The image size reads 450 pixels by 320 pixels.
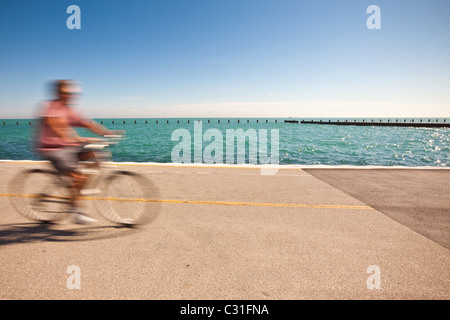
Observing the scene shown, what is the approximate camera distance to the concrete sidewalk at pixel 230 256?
245 cm

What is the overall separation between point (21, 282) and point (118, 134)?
2.25m

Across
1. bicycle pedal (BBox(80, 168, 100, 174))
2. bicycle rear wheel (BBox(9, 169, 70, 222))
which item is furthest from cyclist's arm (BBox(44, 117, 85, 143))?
bicycle rear wheel (BBox(9, 169, 70, 222))

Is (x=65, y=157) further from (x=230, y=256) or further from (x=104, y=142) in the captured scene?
(x=230, y=256)

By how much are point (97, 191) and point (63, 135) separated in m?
1.02

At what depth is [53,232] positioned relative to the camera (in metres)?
3.61

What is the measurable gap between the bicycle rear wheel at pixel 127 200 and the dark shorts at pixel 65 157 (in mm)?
502

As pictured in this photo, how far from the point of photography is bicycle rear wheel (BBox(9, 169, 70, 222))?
12.3 ft

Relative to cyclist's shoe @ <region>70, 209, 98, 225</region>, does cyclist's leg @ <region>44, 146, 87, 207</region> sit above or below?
above

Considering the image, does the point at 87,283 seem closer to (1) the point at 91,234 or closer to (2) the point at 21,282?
(2) the point at 21,282

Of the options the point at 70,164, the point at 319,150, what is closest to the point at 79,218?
the point at 70,164

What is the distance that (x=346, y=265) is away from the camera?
290cm

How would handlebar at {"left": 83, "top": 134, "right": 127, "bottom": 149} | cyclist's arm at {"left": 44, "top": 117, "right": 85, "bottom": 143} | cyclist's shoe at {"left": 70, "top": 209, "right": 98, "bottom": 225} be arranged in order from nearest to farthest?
cyclist's arm at {"left": 44, "top": 117, "right": 85, "bottom": 143} < handlebar at {"left": 83, "top": 134, "right": 127, "bottom": 149} < cyclist's shoe at {"left": 70, "top": 209, "right": 98, "bottom": 225}

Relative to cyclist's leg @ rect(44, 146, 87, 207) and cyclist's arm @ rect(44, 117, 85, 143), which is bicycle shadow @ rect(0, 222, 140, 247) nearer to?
cyclist's leg @ rect(44, 146, 87, 207)

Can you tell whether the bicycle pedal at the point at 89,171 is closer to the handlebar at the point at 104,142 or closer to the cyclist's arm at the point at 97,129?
the handlebar at the point at 104,142
